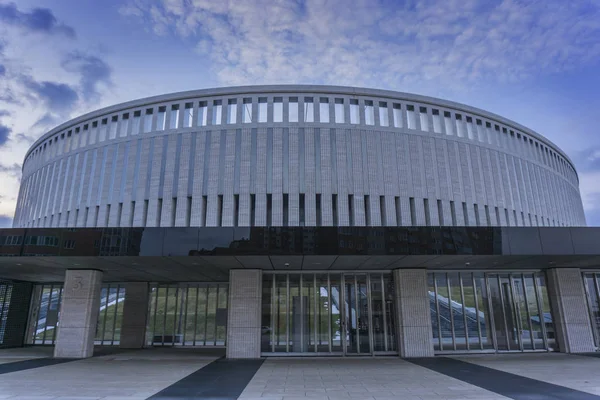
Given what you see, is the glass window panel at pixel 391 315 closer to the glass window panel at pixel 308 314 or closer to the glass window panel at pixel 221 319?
the glass window panel at pixel 308 314

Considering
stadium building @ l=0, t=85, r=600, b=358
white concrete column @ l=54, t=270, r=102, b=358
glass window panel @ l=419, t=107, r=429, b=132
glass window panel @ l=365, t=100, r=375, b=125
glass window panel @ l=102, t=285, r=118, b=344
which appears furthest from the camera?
glass window panel @ l=419, t=107, r=429, b=132

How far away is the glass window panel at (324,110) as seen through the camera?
31.2 metres

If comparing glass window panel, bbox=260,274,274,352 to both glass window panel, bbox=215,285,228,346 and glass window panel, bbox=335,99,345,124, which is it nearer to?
glass window panel, bbox=215,285,228,346

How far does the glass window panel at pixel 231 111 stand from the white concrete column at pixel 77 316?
58.7 ft

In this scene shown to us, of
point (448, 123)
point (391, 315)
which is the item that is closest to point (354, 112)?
point (448, 123)

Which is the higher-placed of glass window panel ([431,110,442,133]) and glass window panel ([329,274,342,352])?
glass window panel ([431,110,442,133])

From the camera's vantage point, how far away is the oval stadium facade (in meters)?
29.5

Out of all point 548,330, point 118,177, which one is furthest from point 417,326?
point 118,177

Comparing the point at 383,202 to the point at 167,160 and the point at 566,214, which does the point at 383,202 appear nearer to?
the point at 167,160

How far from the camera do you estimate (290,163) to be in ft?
96.9

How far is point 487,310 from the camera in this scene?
18.1 metres

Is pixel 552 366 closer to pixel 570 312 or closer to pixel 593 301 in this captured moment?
pixel 570 312

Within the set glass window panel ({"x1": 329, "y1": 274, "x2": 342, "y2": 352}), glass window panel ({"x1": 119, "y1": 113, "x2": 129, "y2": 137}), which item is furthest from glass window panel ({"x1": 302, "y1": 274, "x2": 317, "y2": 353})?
glass window panel ({"x1": 119, "y1": 113, "x2": 129, "y2": 137})

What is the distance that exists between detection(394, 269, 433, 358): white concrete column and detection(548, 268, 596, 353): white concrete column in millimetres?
6214
